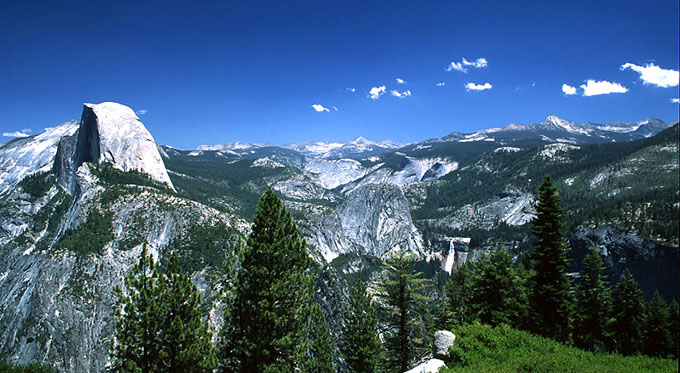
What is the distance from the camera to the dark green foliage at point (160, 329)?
52.2ft

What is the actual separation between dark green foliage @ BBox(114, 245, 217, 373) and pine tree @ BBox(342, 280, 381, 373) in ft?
52.8

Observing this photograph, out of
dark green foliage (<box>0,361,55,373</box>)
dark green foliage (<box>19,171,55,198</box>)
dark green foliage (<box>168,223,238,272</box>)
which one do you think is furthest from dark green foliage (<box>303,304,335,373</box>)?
dark green foliage (<box>19,171,55,198</box>)

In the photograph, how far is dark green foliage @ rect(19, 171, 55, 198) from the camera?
139875 millimetres

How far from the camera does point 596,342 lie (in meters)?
41.3

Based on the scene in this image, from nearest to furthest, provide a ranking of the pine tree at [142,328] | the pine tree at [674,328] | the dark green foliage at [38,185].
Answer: the pine tree at [142,328] → the pine tree at [674,328] → the dark green foliage at [38,185]

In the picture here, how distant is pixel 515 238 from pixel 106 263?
6895 inches

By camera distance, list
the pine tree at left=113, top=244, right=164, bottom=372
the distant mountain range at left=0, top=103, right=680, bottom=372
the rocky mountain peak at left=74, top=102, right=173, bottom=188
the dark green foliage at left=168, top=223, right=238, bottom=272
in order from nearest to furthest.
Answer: the pine tree at left=113, top=244, right=164, bottom=372
the distant mountain range at left=0, top=103, right=680, bottom=372
the dark green foliage at left=168, top=223, right=238, bottom=272
the rocky mountain peak at left=74, top=102, right=173, bottom=188

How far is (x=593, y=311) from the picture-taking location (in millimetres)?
37750

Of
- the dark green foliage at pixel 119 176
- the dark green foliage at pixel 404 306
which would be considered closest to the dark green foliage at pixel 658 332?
the dark green foliage at pixel 404 306

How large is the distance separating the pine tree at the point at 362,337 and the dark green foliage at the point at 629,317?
1168 inches

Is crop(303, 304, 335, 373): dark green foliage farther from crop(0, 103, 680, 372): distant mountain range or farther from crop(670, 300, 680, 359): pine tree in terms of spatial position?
crop(670, 300, 680, 359): pine tree

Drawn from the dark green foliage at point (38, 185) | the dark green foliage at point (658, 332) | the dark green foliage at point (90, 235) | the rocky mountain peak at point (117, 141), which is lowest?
the dark green foliage at point (658, 332)

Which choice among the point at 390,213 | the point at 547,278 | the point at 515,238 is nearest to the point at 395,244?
the point at 390,213

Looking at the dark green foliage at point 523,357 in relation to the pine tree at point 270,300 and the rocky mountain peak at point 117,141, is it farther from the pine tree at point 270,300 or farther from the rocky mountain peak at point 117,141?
the rocky mountain peak at point 117,141
